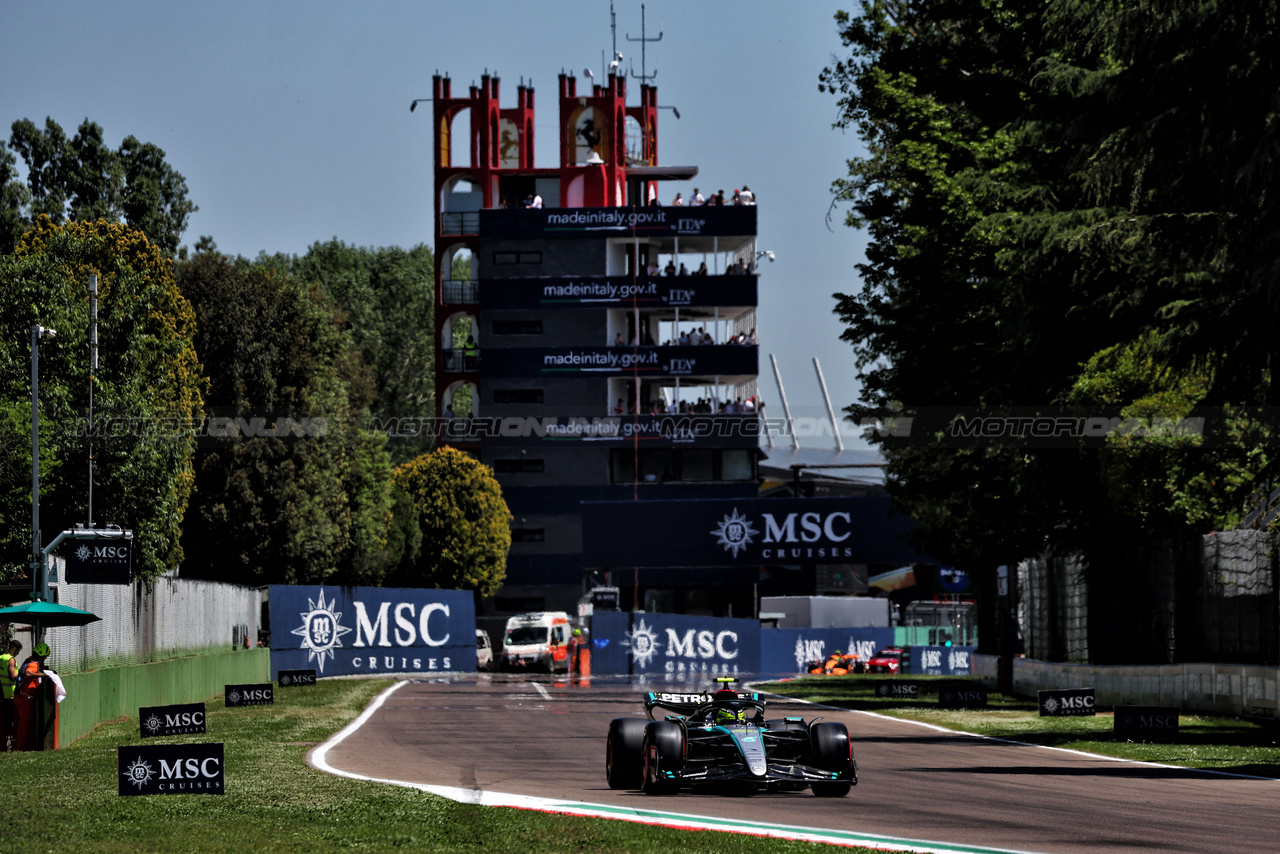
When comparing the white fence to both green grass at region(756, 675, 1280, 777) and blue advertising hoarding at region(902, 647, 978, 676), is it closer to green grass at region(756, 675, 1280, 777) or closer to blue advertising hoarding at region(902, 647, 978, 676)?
green grass at region(756, 675, 1280, 777)

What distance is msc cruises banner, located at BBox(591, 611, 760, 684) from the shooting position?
5784cm

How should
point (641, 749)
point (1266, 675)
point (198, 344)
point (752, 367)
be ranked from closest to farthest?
1. point (641, 749)
2. point (1266, 675)
3. point (198, 344)
4. point (752, 367)

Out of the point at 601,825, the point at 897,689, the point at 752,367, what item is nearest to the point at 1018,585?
the point at 897,689

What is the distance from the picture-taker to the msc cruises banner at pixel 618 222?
90.0 m

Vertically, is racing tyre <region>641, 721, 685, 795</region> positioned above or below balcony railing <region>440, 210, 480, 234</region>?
below

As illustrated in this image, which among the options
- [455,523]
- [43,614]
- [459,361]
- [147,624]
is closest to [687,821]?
[43,614]

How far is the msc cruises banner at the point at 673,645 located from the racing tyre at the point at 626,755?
3784cm

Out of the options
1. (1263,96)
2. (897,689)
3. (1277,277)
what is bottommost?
(897,689)

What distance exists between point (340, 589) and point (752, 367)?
4028 centimetres

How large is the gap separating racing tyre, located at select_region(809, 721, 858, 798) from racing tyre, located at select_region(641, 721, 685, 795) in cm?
121

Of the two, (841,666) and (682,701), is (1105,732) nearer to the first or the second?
(682,701)

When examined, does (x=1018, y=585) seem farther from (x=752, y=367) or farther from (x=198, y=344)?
Answer: (x=752, y=367)

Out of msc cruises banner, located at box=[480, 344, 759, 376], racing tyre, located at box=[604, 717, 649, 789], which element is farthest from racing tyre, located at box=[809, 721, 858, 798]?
msc cruises banner, located at box=[480, 344, 759, 376]

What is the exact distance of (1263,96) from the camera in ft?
64.1
